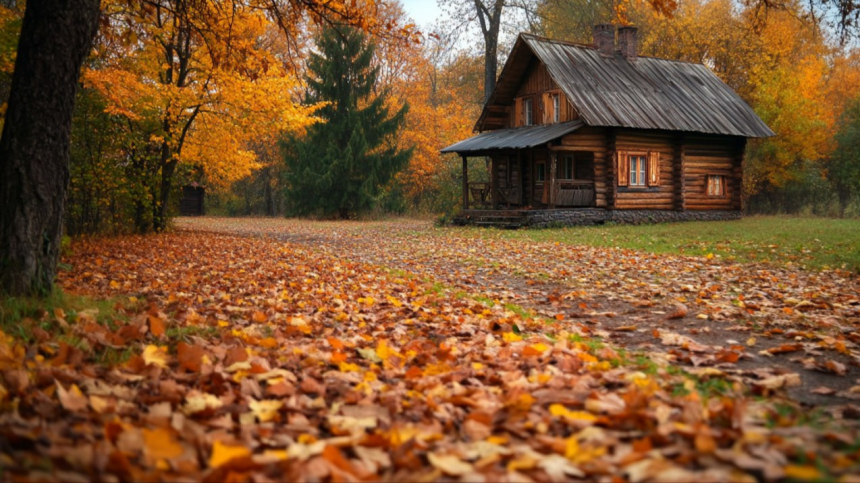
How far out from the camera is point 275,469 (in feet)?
7.84

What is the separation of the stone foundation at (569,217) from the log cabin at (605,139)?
5 centimetres

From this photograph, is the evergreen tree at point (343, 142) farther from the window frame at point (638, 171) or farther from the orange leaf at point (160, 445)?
the orange leaf at point (160, 445)

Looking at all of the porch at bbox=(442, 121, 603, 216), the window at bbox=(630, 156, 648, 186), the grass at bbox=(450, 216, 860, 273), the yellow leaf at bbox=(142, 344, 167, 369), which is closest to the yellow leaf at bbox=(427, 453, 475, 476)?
the yellow leaf at bbox=(142, 344, 167, 369)

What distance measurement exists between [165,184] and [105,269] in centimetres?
940

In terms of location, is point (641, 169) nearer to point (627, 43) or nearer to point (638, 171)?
point (638, 171)

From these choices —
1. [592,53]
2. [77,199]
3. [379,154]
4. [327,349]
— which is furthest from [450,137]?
[327,349]

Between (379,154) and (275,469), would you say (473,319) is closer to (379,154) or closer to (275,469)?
(275,469)

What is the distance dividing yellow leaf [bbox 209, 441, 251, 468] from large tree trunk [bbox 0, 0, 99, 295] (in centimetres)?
401

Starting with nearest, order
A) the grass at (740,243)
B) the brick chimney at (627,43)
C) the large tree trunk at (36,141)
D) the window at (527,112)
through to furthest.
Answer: the large tree trunk at (36,141) < the grass at (740,243) < the window at (527,112) < the brick chimney at (627,43)

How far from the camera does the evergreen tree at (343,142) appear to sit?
3422 centimetres

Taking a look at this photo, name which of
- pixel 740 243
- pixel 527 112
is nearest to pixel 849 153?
pixel 527 112

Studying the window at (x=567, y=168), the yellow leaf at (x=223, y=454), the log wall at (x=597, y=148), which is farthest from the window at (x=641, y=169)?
the yellow leaf at (x=223, y=454)

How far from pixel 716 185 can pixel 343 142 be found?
1978cm

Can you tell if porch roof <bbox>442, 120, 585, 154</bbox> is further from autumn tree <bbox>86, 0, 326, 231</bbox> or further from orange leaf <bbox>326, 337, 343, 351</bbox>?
orange leaf <bbox>326, 337, 343, 351</bbox>
